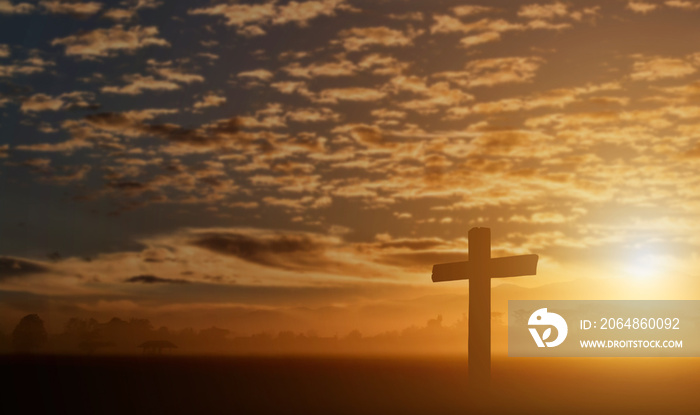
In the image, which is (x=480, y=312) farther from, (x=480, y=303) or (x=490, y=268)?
(x=490, y=268)

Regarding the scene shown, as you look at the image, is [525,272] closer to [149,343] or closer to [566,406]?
[566,406]

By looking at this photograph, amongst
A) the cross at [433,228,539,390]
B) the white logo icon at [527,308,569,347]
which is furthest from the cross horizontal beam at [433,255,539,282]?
the white logo icon at [527,308,569,347]

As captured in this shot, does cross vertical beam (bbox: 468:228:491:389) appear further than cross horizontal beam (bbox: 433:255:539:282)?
Yes

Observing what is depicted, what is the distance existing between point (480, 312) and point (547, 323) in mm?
7020

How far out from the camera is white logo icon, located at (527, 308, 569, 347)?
72.7 feet

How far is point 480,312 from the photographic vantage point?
17031 millimetres

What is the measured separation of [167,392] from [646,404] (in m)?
16.0

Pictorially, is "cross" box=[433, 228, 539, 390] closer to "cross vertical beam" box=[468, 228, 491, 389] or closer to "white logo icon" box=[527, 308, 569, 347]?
"cross vertical beam" box=[468, 228, 491, 389]

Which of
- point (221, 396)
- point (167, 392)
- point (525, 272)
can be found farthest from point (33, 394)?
Answer: point (525, 272)

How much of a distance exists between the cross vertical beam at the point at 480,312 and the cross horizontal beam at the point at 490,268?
35 millimetres

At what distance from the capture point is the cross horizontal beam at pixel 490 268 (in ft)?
52.6

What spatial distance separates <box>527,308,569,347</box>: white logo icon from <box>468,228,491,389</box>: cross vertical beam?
525 centimetres

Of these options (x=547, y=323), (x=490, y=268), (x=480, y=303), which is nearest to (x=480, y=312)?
(x=480, y=303)

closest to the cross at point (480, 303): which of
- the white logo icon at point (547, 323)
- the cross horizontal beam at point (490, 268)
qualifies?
the cross horizontal beam at point (490, 268)
